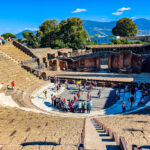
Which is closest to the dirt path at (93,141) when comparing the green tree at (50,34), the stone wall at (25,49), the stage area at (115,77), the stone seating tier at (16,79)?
the stone seating tier at (16,79)

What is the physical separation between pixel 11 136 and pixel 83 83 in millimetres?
16031

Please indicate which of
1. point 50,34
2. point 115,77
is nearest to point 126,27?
point 50,34

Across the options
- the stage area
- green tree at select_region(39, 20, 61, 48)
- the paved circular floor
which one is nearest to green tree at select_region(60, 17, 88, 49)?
green tree at select_region(39, 20, 61, 48)

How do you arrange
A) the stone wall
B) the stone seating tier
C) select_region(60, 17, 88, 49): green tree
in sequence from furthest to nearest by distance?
select_region(60, 17, 88, 49): green tree < the stone wall < the stone seating tier

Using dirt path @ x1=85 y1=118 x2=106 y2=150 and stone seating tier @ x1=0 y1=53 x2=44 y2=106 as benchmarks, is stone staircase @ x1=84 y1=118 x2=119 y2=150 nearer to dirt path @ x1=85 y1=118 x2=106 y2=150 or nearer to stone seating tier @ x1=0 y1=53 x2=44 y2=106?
dirt path @ x1=85 y1=118 x2=106 y2=150

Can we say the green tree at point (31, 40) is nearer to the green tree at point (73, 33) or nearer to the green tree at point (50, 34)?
the green tree at point (50, 34)

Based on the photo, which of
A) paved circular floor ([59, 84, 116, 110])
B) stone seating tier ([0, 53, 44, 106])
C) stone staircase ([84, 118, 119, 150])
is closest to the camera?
stone staircase ([84, 118, 119, 150])

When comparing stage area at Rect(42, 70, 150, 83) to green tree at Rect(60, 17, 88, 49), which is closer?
stage area at Rect(42, 70, 150, 83)

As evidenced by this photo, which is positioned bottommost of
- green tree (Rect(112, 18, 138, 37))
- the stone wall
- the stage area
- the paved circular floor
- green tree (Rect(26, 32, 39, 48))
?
the paved circular floor

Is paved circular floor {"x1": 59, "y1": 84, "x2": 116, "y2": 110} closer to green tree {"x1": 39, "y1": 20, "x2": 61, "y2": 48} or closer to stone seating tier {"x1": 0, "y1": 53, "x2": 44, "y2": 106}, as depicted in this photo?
stone seating tier {"x1": 0, "y1": 53, "x2": 44, "y2": 106}

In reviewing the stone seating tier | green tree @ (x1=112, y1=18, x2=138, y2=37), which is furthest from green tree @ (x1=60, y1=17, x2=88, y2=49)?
the stone seating tier

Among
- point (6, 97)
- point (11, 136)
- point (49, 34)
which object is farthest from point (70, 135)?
point (49, 34)

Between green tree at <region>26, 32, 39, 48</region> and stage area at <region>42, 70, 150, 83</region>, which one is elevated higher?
green tree at <region>26, 32, 39, 48</region>

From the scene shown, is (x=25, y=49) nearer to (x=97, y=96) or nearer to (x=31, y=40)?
(x=31, y=40)
